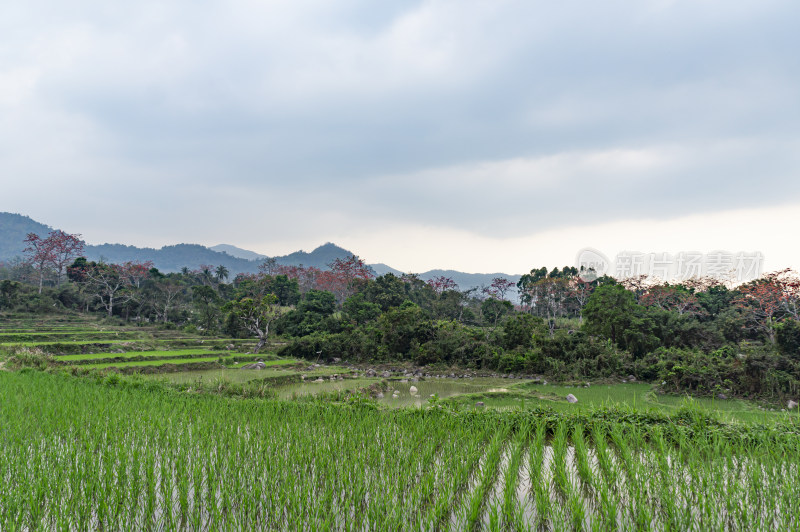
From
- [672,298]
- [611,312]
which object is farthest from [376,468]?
[672,298]

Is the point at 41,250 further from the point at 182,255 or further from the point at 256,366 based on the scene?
the point at 182,255

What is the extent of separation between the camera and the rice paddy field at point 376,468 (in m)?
3.04

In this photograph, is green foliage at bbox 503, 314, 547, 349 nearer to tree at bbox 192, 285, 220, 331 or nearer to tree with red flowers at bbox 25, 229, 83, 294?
tree at bbox 192, 285, 220, 331

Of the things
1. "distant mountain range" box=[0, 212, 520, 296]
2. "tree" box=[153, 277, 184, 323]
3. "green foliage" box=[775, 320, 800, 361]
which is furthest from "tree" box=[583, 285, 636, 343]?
"distant mountain range" box=[0, 212, 520, 296]

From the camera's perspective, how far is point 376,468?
13.1 ft

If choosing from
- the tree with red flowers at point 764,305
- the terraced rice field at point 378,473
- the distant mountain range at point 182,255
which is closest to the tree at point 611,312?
the tree with red flowers at point 764,305

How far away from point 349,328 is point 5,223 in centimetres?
17640

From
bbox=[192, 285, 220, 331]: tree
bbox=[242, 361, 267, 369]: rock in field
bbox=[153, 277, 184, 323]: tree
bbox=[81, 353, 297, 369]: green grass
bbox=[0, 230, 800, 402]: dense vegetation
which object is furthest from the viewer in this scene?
bbox=[153, 277, 184, 323]: tree

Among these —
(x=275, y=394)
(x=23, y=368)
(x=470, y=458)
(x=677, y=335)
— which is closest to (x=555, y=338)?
(x=677, y=335)

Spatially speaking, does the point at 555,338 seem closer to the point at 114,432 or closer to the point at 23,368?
the point at 114,432

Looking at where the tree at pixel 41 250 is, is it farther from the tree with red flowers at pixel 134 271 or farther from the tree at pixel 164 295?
the tree at pixel 164 295

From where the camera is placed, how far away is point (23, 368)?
35.7 ft

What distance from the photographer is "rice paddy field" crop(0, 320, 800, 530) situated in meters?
3.04

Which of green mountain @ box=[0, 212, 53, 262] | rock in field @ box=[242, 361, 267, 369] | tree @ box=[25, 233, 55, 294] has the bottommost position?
rock in field @ box=[242, 361, 267, 369]
